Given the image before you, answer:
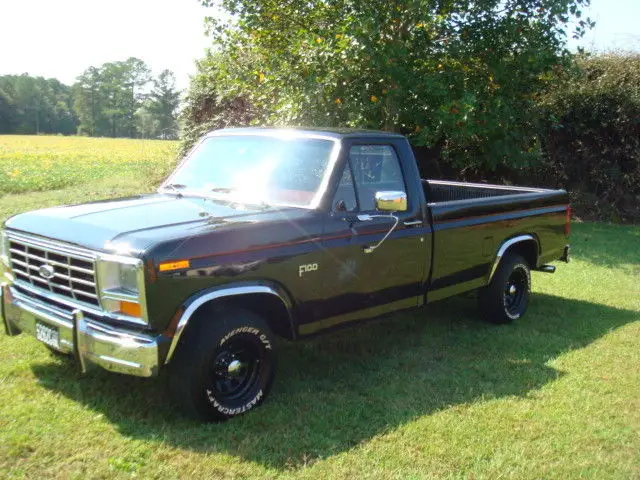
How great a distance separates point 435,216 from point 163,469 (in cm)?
308

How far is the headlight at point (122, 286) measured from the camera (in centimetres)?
370

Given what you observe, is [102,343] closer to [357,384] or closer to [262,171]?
[262,171]

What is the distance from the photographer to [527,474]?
3697 millimetres

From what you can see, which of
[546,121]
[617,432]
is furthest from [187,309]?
[546,121]

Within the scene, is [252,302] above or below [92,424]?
above

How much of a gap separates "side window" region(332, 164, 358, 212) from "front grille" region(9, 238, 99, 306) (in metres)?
1.77

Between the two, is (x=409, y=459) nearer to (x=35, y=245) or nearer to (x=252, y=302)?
(x=252, y=302)

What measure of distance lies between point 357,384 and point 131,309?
191cm

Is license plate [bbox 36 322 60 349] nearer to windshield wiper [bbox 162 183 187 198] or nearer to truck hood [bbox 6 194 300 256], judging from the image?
truck hood [bbox 6 194 300 256]

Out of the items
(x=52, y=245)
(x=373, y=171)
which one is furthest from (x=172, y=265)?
(x=373, y=171)

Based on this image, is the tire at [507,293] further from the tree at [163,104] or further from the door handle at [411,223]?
the tree at [163,104]

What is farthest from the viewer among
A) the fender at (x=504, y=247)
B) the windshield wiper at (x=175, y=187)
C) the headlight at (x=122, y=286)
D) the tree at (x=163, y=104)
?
the tree at (x=163, y=104)

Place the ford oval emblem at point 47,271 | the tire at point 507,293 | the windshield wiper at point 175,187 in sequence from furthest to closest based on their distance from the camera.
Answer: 1. the tire at point 507,293
2. the windshield wiper at point 175,187
3. the ford oval emblem at point 47,271

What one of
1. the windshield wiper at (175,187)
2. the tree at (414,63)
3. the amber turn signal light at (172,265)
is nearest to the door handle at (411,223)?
the windshield wiper at (175,187)
